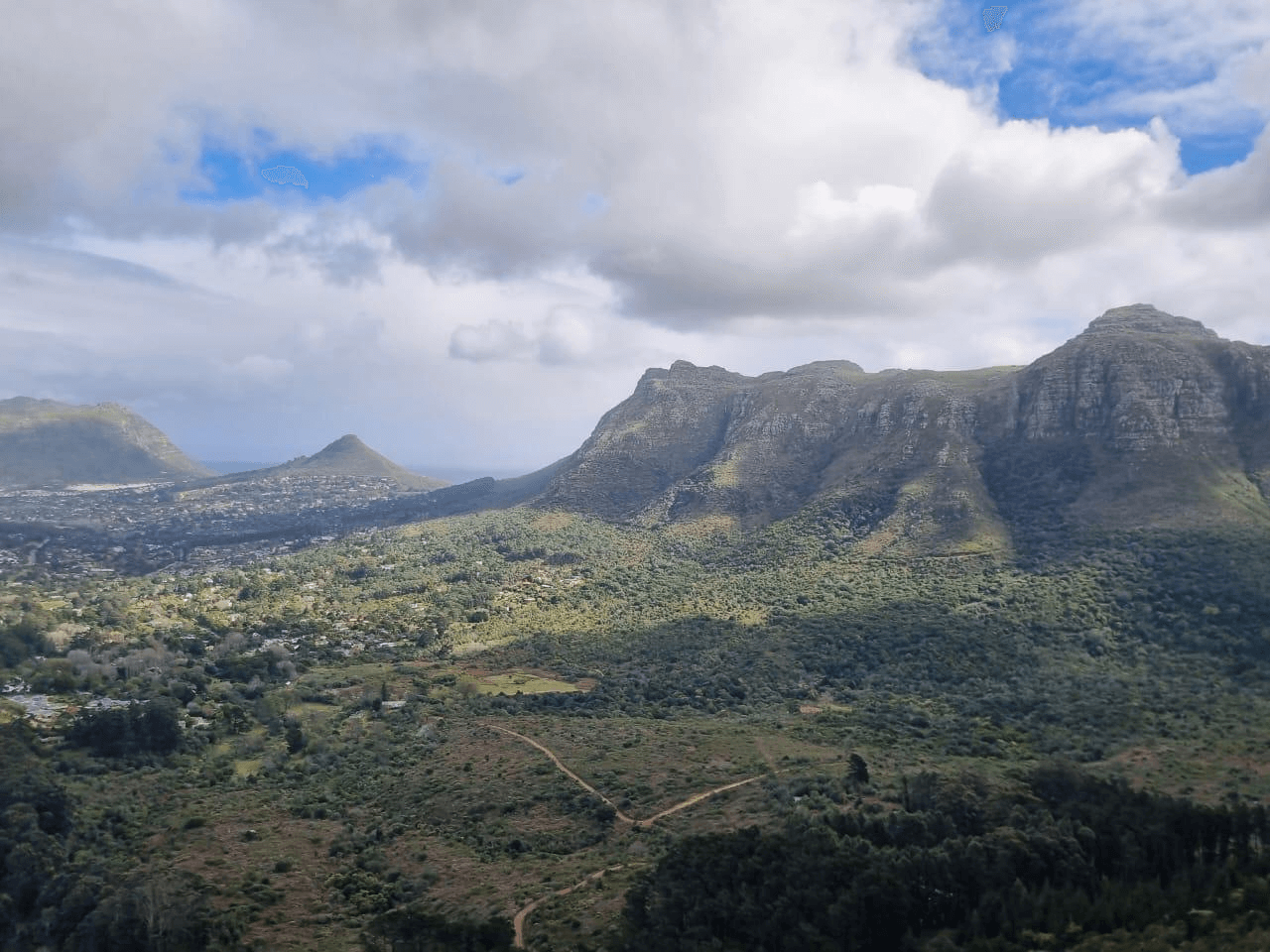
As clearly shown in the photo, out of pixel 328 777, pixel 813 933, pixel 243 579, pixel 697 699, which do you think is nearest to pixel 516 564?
pixel 243 579

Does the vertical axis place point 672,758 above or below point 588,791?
above

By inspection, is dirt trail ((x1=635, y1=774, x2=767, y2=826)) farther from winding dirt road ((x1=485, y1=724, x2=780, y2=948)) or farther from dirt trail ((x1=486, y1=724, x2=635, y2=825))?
dirt trail ((x1=486, y1=724, x2=635, y2=825))

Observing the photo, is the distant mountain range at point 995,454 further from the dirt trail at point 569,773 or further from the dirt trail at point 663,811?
the dirt trail at point 663,811

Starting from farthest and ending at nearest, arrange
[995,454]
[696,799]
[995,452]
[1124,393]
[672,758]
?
[995,452] < [995,454] < [1124,393] < [672,758] < [696,799]

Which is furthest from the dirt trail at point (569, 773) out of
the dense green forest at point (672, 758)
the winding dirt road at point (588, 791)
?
the dense green forest at point (672, 758)

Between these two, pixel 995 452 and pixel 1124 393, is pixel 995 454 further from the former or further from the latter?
pixel 1124 393

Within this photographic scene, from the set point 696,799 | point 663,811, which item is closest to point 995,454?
point 696,799
